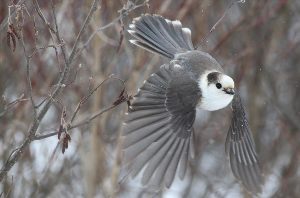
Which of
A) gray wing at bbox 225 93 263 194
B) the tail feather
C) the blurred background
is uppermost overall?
the blurred background

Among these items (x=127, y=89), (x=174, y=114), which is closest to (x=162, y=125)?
(x=174, y=114)

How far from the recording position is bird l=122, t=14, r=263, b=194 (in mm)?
3502

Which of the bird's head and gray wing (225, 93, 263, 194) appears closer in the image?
the bird's head

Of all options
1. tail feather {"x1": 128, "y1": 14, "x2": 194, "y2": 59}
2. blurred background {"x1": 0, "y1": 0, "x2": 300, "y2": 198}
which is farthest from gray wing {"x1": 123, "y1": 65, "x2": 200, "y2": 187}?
blurred background {"x1": 0, "y1": 0, "x2": 300, "y2": 198}

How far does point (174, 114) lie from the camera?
12.7 ft

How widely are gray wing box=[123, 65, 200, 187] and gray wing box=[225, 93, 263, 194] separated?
368 millimetres

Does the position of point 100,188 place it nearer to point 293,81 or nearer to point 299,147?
point 299,147

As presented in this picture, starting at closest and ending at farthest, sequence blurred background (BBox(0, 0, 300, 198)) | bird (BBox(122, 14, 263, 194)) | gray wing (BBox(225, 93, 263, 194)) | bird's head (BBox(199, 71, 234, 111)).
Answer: bird's head (BBox(199, 71, 234, 111)), bird (BBox(122, 14, 263, 194)), gray wing (BBox(225, 93, 263, 194)), blurred background (BBox(0, 0, 300, 198))

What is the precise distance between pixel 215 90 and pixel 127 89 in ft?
6.70

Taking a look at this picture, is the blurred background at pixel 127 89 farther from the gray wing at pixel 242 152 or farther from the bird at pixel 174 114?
the gray wing at pixel 242 152

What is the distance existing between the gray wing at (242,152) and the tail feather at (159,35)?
0.54 metres

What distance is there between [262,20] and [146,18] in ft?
5.99

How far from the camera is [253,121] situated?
6.46m

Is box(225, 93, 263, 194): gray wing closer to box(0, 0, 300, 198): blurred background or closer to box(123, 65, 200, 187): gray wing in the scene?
box(123, 65, 200, 187): gray wing
